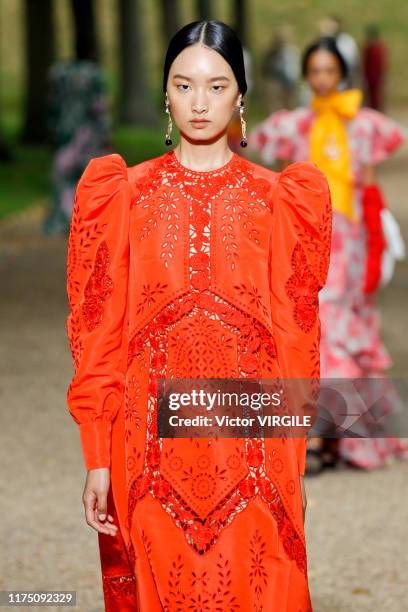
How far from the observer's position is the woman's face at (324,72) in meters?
7.62

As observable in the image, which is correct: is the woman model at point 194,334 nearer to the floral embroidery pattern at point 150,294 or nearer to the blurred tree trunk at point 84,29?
the floral embroidery pattern at point 150,294

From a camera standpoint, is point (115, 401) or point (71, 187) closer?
point (115, 401)

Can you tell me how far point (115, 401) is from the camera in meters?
3.68

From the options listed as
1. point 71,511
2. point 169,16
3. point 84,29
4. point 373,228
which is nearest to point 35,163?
point 84,29

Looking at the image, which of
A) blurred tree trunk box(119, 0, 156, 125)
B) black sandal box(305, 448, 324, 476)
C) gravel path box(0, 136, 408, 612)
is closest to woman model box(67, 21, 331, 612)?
gravel path box(0, 136, 408, 612)

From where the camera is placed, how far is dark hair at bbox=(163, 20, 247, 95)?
3.66 meters

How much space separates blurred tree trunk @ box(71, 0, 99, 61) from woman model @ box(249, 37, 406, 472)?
49.8ft

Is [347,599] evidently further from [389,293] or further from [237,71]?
[389,293]

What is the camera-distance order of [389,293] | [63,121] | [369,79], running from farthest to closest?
[369,79]
[63,121]
[389,293]

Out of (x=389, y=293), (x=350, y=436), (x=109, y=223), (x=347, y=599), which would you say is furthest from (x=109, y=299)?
(x=389, y=293)

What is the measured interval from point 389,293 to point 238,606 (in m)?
10.1

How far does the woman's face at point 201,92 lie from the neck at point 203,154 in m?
0.03

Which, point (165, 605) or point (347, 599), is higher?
point (165, 605)

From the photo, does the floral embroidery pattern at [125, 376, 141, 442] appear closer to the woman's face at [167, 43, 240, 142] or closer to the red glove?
the woman's face at [167, 43, 240, 142]
